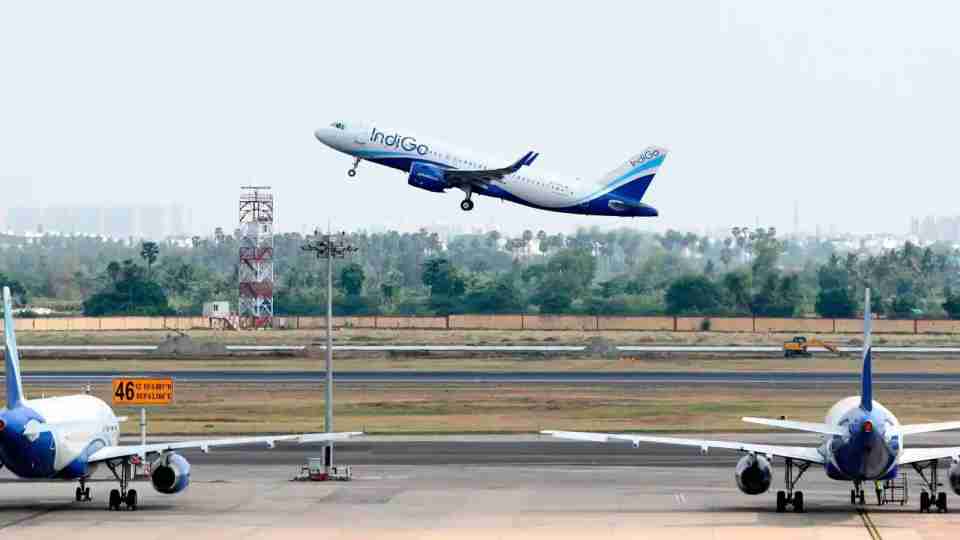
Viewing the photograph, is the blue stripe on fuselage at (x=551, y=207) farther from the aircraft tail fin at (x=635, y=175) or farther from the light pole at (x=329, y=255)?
the light pole at (x=329, y=255)

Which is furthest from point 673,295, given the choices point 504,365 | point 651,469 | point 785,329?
point 651,469

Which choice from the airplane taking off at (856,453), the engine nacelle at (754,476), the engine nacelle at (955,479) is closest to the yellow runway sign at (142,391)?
the airplane taking off at (856,453)

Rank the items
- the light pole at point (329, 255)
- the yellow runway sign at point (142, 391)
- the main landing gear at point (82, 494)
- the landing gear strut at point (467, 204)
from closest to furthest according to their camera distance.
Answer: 1. the main landing gear at point (82, 494)
2. the yellow runway sign at point (142, 391)
3. the light pole at point (329, 255)
4. the landing gear strut at point (467, 204)

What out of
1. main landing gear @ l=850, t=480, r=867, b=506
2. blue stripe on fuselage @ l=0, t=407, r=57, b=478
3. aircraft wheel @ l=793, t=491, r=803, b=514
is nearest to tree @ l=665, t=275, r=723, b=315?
main landing gear @ l=850, t=480, r=867, b=506

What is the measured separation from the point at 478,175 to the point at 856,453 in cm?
3837

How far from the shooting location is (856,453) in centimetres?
5197

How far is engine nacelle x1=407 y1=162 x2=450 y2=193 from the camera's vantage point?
Result: 87.0 metres

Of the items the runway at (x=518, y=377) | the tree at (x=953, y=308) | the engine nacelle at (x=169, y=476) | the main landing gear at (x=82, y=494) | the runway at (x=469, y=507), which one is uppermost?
the tree at (x=953, y=308)

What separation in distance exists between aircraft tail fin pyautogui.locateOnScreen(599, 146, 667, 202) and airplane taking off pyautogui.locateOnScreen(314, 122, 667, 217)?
0.36m

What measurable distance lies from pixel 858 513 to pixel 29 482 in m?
30.7

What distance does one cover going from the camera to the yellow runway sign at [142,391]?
63281mm

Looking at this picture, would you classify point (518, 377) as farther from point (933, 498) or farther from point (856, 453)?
point (856, 453)

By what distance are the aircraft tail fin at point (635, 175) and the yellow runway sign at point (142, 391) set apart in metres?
33.5

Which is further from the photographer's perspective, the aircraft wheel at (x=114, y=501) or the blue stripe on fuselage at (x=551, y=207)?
the blue stripe on fuselage at (x=551, y=207)
